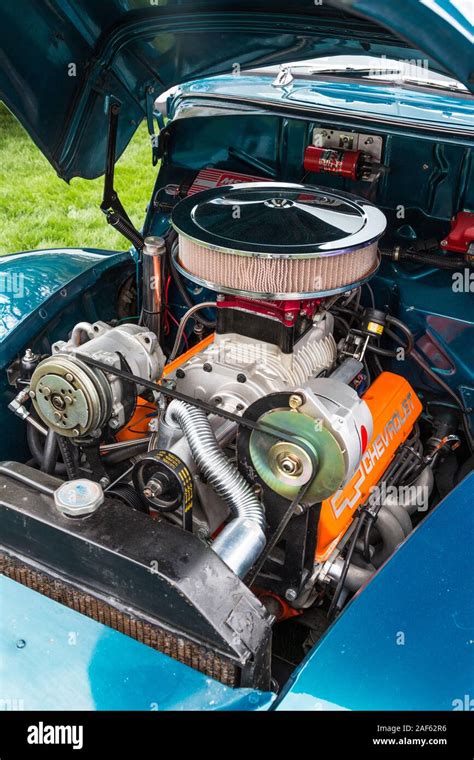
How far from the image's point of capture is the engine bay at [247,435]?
1.33 metres

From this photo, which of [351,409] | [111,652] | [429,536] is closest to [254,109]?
[351,409]

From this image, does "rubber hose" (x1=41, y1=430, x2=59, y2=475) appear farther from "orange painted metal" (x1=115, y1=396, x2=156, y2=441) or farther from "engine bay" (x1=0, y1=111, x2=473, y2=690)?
"orange painted metal" (x1=115, y1=396, x2=156, y2=441)

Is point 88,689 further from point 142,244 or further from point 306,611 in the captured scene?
point 142,244

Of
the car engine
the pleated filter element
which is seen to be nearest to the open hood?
the car engine

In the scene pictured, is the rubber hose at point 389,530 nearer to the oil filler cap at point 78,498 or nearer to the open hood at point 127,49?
the oil filler cap at point 78,498

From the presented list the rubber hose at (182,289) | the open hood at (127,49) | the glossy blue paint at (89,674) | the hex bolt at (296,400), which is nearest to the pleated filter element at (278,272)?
the hex bolt at (296,400)

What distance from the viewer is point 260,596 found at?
1.79 metres

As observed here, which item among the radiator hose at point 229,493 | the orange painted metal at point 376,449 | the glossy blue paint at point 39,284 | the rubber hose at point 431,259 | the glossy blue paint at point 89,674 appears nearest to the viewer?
the glossy blue paint at point 89,674

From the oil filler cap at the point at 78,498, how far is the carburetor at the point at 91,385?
0.28 meters

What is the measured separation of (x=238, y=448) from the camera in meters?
1.59

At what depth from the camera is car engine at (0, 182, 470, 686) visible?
4.33ft

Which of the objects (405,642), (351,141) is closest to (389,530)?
(405,642)
